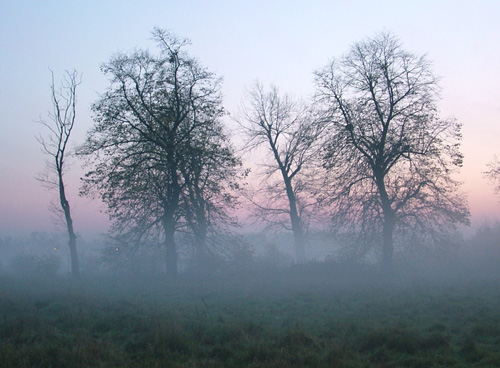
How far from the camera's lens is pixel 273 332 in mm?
8398

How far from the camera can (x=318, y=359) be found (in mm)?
6402

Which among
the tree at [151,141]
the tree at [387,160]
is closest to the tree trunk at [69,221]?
the tree at [151,141]

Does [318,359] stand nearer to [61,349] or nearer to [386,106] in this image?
[61,349]

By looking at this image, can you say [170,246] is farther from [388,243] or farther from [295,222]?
[388,243]

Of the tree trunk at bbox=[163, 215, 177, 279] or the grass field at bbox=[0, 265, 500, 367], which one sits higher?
the tree trunk at bbox=[163, 215, 177, 279]

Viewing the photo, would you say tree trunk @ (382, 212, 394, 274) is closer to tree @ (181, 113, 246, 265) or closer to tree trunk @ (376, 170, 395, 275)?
tree trunk @ (376, 170, 395, 275)

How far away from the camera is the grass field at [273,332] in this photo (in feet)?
21.2

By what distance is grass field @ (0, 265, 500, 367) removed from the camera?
6.47m

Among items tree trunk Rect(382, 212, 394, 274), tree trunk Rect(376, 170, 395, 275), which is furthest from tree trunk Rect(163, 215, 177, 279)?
tree trunk Rect(382, 212, 394, 274)

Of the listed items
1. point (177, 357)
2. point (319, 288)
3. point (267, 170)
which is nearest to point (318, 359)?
point (177, 357)

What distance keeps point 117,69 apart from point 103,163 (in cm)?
566

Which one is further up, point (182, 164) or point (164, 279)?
point (182, 164)

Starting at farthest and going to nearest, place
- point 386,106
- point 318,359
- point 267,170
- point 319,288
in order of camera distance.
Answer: point 267,170 → point 386,106 → point 319,288 → point 318,359

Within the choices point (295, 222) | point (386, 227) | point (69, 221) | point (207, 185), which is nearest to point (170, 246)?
point (207, 185)
